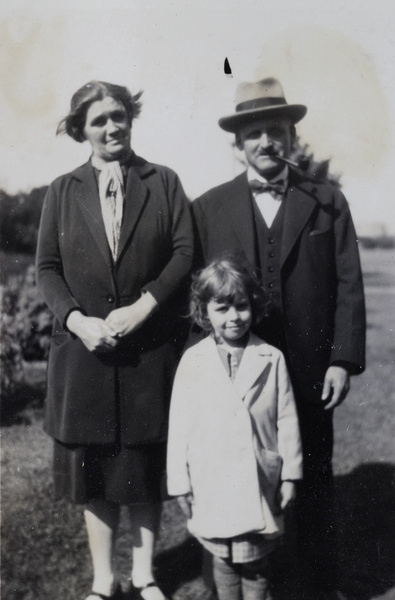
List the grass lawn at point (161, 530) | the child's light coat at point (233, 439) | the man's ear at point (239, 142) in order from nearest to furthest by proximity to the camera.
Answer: the child's light coat at point (233, 439)
the man's ear at point (239, 142)
the grass lawn at point (161, 530)

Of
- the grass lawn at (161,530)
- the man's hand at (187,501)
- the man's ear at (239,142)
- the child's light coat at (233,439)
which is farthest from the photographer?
the grass lawn at (161,530)

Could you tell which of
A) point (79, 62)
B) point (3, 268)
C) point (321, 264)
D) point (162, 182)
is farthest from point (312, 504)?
point (3, 268)

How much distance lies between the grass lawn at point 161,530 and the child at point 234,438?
696 millimetres

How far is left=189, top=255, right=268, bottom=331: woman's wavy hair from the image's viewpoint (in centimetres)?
300

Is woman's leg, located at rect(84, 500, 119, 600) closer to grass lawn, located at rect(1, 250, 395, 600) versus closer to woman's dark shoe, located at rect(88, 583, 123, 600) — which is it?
woman's dark shoe, located at rect(88, 583, 123, 600)

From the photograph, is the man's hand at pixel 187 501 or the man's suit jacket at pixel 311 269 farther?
the man's suit jacket at pixel 311 269

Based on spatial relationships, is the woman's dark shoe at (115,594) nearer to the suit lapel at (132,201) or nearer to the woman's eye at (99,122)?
the suit lapel at (132,201)

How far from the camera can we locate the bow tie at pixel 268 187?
3271 millimetres

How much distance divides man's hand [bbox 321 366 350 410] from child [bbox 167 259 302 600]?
0.29 m

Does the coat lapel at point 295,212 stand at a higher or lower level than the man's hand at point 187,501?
higher

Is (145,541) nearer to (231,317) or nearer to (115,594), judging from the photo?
(115,594)

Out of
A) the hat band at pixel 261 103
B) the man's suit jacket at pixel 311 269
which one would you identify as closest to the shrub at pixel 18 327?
the man's suit jacket at pixel 311 269

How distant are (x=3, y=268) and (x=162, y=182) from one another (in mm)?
2283

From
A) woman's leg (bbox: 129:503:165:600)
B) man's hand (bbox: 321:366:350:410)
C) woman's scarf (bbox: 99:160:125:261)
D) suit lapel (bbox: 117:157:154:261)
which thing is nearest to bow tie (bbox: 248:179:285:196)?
suit lapel (bbox: 117:157:154:261)
